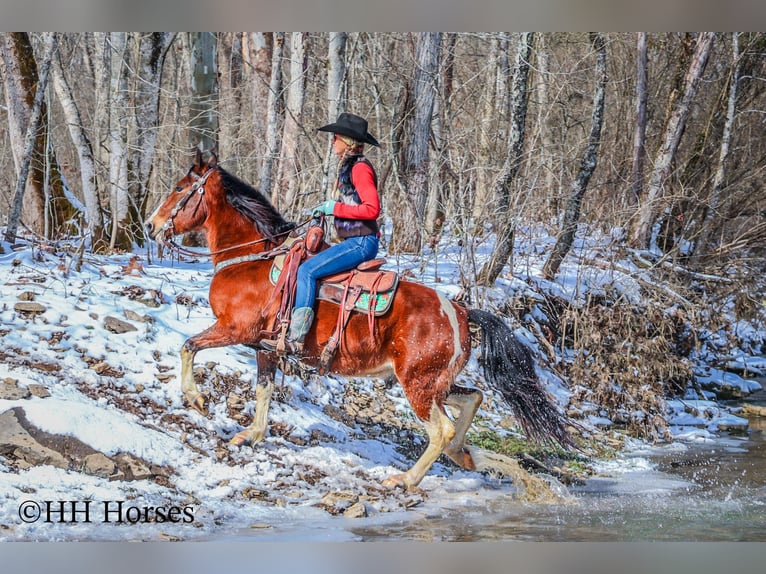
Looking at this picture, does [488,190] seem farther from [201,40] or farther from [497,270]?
[201,40]

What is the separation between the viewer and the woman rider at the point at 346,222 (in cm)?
602

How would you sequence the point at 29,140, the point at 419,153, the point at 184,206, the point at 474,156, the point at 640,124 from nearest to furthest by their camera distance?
the point at 184,206 < the point at 29,140 < the point at 419,153 < the point at 474,156 < the point at 640,124

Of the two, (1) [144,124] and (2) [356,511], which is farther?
(1) [144,124]

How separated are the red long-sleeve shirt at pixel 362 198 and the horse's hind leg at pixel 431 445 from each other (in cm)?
150

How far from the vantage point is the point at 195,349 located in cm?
613

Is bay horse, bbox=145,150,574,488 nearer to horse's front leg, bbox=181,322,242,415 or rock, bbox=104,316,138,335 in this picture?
horse's front leg, bbox=181,322,242,415

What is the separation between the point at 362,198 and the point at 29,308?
324 cm

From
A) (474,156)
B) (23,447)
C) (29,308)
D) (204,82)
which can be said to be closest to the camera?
(23,447)

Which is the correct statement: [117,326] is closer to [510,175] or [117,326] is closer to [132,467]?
[132,467]

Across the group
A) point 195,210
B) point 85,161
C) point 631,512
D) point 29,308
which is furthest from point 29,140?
point 631,512

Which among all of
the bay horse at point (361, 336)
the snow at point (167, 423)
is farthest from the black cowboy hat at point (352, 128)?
the snow at point (167, 423)

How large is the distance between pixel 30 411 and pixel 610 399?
567 cm

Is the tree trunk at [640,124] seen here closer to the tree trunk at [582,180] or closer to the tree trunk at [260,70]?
the tree trunk at [582,180]

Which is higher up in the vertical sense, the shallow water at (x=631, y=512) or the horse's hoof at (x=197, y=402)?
the horse's hoof at (x=197, y=402)
